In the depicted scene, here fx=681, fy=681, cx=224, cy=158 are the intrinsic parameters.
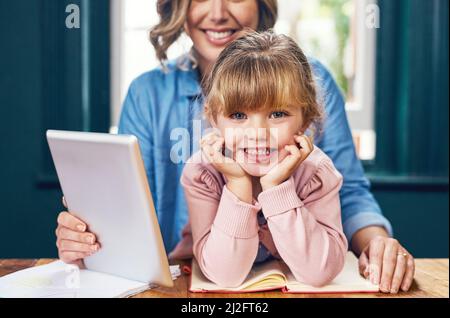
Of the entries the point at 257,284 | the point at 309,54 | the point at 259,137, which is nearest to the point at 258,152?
the point at 259,137

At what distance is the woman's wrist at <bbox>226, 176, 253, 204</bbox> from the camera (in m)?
0.84

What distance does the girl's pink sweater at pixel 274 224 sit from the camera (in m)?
0.83

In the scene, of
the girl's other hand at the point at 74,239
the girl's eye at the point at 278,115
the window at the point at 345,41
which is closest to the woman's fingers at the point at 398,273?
the girl's eye at the point at 278,115

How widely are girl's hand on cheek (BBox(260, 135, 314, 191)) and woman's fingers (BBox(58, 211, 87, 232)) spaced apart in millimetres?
231

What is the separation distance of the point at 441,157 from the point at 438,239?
0.20 meters

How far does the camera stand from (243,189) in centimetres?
84

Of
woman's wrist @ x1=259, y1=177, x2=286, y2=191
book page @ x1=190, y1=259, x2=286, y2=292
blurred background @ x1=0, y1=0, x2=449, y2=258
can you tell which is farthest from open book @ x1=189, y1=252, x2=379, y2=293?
blurred background @ x1=0, y1=0, x2=449, y2=258

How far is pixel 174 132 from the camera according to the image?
1.07 meters

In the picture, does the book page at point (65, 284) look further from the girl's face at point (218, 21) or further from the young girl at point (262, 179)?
the girl's face at point (218, 21)

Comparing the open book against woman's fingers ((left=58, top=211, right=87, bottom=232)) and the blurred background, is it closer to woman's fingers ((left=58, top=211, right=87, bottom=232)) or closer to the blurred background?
woman's fingers ((left=58, top=211, right=87, bottom=232))

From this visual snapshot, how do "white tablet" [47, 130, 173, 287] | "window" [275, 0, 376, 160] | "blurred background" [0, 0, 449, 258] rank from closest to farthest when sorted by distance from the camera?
"white tablet" [47, 130, 173, 287] → "blurred background" [0, 0, 449, 258] → "window" [275, 0, 376, 160]

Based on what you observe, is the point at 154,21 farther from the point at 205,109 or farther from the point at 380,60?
the point at 380,60

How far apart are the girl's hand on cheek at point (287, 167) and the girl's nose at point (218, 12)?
0.87ft
